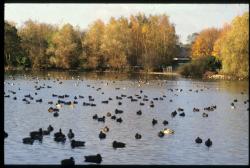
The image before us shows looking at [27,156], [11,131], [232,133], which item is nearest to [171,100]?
[232,133]

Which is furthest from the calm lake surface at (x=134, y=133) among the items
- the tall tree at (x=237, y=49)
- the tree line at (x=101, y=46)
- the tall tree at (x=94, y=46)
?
the tall tree at (x=94, y=46)

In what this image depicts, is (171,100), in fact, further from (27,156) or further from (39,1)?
(39,1)

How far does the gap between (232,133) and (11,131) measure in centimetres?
901

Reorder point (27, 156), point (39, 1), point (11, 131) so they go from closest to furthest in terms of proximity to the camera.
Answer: point (39, 1), point (27, 156), point (11, 131)

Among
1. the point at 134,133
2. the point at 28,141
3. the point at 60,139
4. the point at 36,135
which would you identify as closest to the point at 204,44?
the point at 134,133

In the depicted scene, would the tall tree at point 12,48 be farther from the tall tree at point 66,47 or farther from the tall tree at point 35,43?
the tall tree at point 66,47

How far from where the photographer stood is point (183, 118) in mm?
24797

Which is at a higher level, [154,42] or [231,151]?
[154,42]

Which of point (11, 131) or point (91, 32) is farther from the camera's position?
point (91, 32)

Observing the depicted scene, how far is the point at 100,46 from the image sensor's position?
8662 centimetres

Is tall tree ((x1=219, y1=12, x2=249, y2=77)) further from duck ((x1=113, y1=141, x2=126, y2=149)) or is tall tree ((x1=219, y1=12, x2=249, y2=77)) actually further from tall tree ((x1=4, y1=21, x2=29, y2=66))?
duck ((x1=113, y1=141, x2=126, y2=149))

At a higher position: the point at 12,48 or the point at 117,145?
the point at 12,48

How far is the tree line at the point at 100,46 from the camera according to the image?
85062mm

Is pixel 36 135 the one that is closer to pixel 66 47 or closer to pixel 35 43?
pixel 66 47
